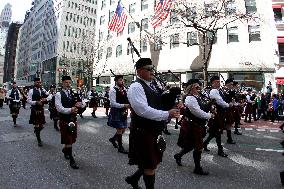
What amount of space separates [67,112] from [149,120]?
2954mm

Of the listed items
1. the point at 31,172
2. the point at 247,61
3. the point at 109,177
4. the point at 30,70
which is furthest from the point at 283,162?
the point at 30,70

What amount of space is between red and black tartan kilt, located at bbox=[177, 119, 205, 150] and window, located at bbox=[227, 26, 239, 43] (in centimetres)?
2253

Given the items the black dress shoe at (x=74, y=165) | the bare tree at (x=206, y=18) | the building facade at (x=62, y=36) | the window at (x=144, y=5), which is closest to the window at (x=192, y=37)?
the bare tree at (x=206, y=18)

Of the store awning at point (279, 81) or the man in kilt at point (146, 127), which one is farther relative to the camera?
the store awning at point (279, 81)

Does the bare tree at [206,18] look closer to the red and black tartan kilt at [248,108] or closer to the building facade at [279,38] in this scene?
the building facade at [279,38]

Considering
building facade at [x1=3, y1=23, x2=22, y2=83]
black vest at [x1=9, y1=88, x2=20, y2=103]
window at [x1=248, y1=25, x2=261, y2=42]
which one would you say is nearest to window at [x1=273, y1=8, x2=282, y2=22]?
window at [x1=248, y1=25, x2=261, y2=42]

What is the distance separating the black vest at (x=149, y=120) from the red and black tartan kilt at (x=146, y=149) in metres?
0.07

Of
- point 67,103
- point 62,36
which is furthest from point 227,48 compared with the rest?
point 62,36

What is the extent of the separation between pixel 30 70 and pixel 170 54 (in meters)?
75.1

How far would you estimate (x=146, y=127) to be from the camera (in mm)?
4094

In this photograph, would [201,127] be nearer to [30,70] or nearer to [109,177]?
[109,177]

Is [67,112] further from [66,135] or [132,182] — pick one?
[132,182]

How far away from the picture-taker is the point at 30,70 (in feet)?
314

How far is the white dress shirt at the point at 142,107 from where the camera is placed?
3.84 meters
